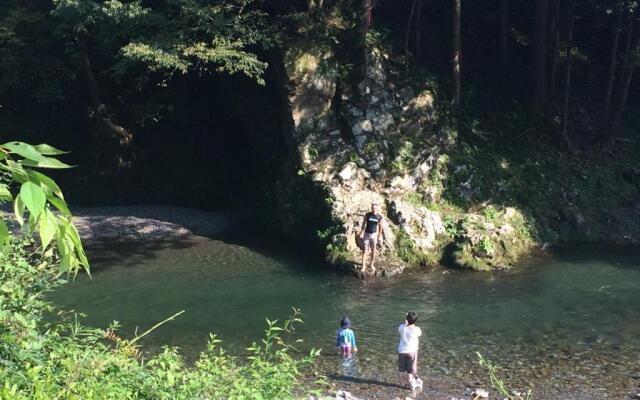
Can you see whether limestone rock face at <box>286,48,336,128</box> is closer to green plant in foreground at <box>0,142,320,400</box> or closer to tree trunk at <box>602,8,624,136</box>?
→ tree trunk at <box>602,8,624,136</box>

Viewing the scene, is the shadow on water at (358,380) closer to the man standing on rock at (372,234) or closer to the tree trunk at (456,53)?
the man standing on rock at (372,234)

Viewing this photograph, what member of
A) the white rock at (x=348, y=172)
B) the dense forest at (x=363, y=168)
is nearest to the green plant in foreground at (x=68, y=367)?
the dense forest at (x=363, y=168)

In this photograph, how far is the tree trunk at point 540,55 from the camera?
2628cm

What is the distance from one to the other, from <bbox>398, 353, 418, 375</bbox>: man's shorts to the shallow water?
439mm

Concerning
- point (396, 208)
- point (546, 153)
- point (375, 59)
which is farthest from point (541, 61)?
point (396, 208)

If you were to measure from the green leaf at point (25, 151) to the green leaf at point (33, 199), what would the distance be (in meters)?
0.18

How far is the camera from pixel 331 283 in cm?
1920

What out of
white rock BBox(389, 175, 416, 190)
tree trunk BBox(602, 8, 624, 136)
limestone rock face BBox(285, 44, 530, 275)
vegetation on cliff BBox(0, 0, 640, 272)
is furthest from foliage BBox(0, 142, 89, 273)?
tree trunk BBox(602, 8, 624, 136)

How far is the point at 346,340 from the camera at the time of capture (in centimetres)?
1374

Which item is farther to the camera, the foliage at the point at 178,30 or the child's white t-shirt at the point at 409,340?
the foliage at the point at 178,30

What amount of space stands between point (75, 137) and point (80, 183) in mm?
3073

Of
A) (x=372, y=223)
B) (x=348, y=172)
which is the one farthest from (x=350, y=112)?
(x=372, y=223)

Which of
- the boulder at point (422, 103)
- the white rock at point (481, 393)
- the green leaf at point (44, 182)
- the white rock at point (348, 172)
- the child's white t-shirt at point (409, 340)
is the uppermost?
the boulder at point (422, 103)

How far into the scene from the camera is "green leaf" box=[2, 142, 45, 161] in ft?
10.3
